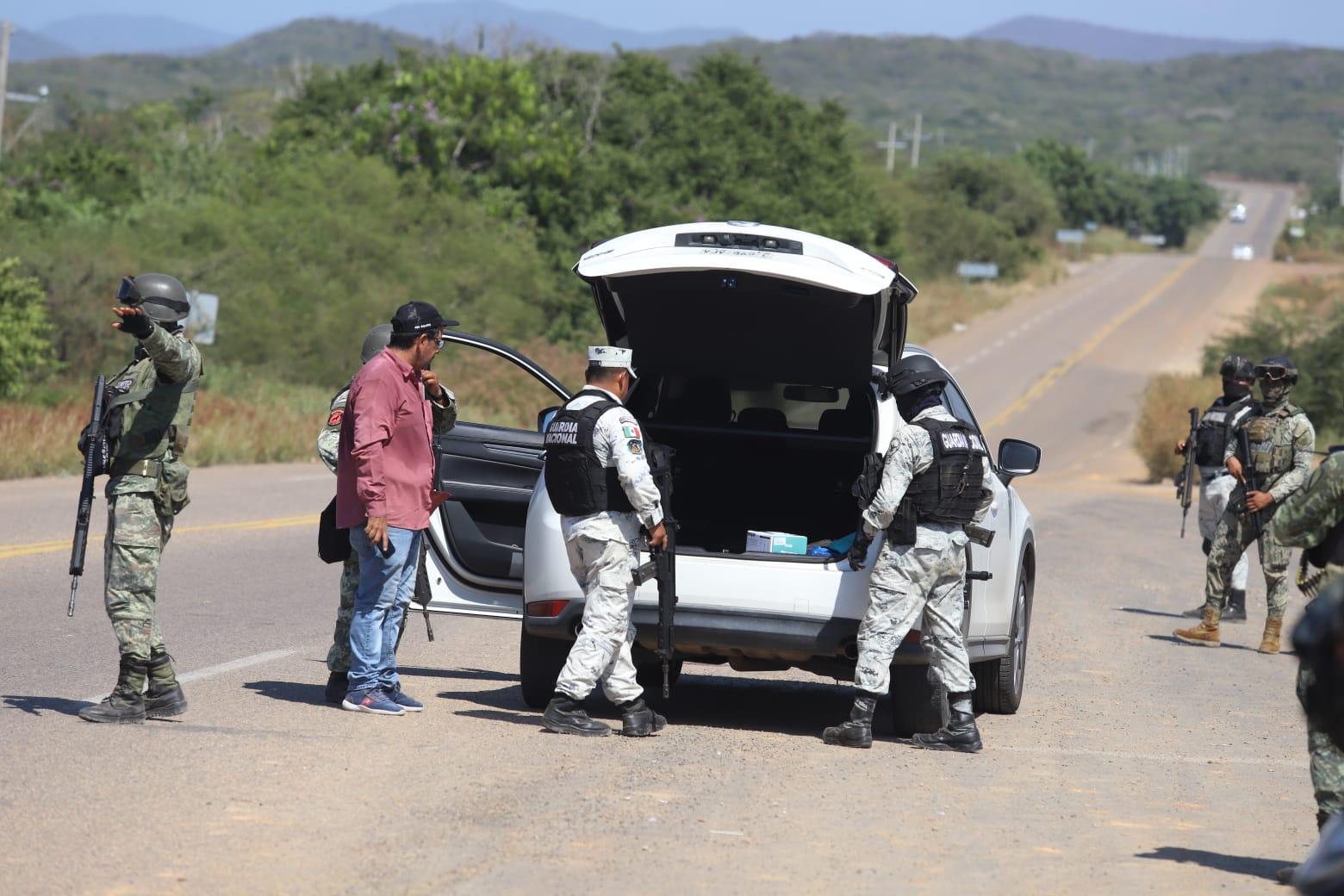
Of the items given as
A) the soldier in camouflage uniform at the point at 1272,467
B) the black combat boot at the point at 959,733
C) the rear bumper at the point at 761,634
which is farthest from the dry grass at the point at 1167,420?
the rear bumper at the point at 761,634

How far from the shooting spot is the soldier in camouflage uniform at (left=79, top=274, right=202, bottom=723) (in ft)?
24.6

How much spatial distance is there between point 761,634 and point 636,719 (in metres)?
0.68

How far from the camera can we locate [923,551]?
7.93 metres

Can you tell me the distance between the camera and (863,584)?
802 centimetres

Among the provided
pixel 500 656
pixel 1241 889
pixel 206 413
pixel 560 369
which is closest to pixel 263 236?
pixel 560 369

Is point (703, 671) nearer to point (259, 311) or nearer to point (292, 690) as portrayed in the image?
point (292, 690)

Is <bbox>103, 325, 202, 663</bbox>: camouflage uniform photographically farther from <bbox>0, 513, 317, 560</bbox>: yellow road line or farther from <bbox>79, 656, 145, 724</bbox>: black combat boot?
<bbox>0, 513, 317, 560</bbox>: yellow road line

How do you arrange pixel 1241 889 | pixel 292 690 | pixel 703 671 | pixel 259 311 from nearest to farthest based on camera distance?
pixel 1241 889 < pixel 292 690 < pixel 703 671 < pixel 259 311

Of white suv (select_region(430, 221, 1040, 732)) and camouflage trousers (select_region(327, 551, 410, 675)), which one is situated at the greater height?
white suv (select_region(430, 221, 1040, 732))

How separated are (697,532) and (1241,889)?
162 inches

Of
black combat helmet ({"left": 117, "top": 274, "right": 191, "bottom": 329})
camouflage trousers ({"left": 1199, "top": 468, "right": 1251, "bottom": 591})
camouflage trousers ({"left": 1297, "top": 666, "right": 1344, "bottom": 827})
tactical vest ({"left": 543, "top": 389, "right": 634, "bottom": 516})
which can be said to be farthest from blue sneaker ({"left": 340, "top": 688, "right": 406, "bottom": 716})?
camouflage trousers ({"left": 1199, "top": 468, "right": 1251, "bottom": 591})

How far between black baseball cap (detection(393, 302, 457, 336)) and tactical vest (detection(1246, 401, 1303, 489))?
646cm

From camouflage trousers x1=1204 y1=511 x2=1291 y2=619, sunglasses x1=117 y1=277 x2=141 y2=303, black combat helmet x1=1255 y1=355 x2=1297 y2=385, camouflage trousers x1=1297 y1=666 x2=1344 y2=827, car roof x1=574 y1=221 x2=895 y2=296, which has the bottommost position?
camouflage trousers x1=1204 y1=511 x2=1291 y2=619

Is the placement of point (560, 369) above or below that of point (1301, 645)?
below
